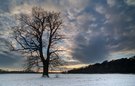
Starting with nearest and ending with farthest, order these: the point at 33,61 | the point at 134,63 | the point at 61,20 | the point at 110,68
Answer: the point at 33,61 < the point at 61,20 < the point at 134,63 < the point at 110,68

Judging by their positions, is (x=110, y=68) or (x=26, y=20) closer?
(x=26, y=20)

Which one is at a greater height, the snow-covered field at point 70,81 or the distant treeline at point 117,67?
the distant treeline at point 117,67

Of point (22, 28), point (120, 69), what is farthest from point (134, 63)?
point (22, 28)

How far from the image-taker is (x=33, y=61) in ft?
140

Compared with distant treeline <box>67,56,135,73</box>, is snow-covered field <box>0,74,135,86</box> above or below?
below

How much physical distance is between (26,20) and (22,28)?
5.77 feet

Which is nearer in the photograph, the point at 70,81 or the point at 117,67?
the point at 70,81

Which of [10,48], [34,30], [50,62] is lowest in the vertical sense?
[50,62]

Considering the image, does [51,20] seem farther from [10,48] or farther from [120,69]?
[120,69]

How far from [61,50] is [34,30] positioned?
6.13 metres

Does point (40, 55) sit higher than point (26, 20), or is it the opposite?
point (26, 20)

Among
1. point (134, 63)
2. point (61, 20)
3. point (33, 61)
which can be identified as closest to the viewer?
point (33, 61)

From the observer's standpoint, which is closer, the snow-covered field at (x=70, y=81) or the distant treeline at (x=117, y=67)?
the snow-covered field at (x=70, y=81)

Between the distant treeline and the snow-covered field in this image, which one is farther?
the distant treeline
